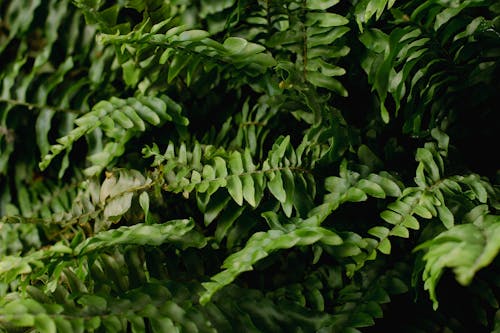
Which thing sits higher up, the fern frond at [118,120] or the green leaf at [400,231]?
the fern frond at [118,120]

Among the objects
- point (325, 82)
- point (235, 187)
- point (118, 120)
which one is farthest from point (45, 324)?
point (325, 82)

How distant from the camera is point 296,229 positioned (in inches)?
49.6

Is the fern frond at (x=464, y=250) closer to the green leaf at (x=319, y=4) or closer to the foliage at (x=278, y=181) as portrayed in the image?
the foliage at (x=278, y=181)

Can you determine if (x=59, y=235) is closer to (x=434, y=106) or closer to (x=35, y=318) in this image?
(x=35, y=318)

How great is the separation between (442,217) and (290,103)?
1.76 ft

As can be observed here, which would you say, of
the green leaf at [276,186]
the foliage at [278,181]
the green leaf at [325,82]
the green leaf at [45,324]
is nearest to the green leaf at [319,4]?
the foliage at [278,181]

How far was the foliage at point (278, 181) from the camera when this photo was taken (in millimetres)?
1278

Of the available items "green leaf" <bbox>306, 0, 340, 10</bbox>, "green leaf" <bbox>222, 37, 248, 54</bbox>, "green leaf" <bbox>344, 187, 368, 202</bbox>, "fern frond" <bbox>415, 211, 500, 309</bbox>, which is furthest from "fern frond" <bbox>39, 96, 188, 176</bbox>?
"fern frond" <bbox>415, 211, 500, 309</bbox>

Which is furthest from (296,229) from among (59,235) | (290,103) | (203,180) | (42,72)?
(42,72)

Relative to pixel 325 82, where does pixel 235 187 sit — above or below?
below

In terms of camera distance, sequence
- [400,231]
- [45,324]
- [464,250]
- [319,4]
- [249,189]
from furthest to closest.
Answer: [319,4] → [249,189] → [400,231] → [45,324] → [464,250]

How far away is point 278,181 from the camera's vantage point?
1402 millimetres

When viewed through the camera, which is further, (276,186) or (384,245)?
(276,186)

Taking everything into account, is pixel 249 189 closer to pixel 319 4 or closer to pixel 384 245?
pixel 384 245
